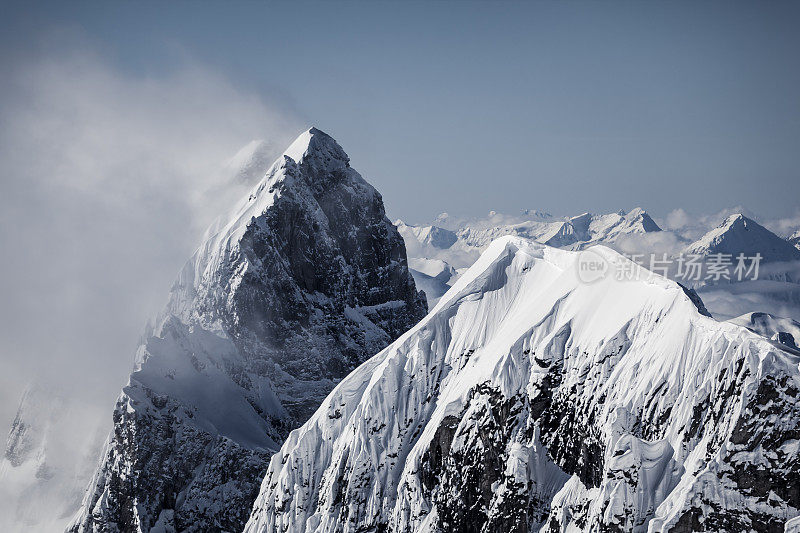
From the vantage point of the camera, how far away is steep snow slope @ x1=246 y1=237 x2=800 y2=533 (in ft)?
270

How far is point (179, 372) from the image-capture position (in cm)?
19075

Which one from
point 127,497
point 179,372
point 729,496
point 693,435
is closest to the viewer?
point 729,496

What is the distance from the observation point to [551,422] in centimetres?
10306

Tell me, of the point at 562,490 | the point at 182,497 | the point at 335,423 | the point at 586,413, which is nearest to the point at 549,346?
the point at 586,413

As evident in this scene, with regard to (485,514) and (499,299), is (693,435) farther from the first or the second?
(499,299)

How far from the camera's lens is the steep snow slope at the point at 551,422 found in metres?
82.4

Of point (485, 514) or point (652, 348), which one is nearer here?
point (652, 348)

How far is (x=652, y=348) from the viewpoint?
3839 inches

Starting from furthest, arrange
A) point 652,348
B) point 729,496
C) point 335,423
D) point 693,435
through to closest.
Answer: point 335,423
point 652,348
point 693,435
point 729,496

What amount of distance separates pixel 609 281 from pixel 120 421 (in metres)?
121

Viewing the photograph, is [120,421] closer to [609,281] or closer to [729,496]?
[609,281]

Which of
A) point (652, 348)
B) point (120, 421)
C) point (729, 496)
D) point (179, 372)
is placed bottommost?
point (729, 496)

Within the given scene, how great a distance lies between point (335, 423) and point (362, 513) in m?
17.8

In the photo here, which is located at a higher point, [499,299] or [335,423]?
[499,299]
